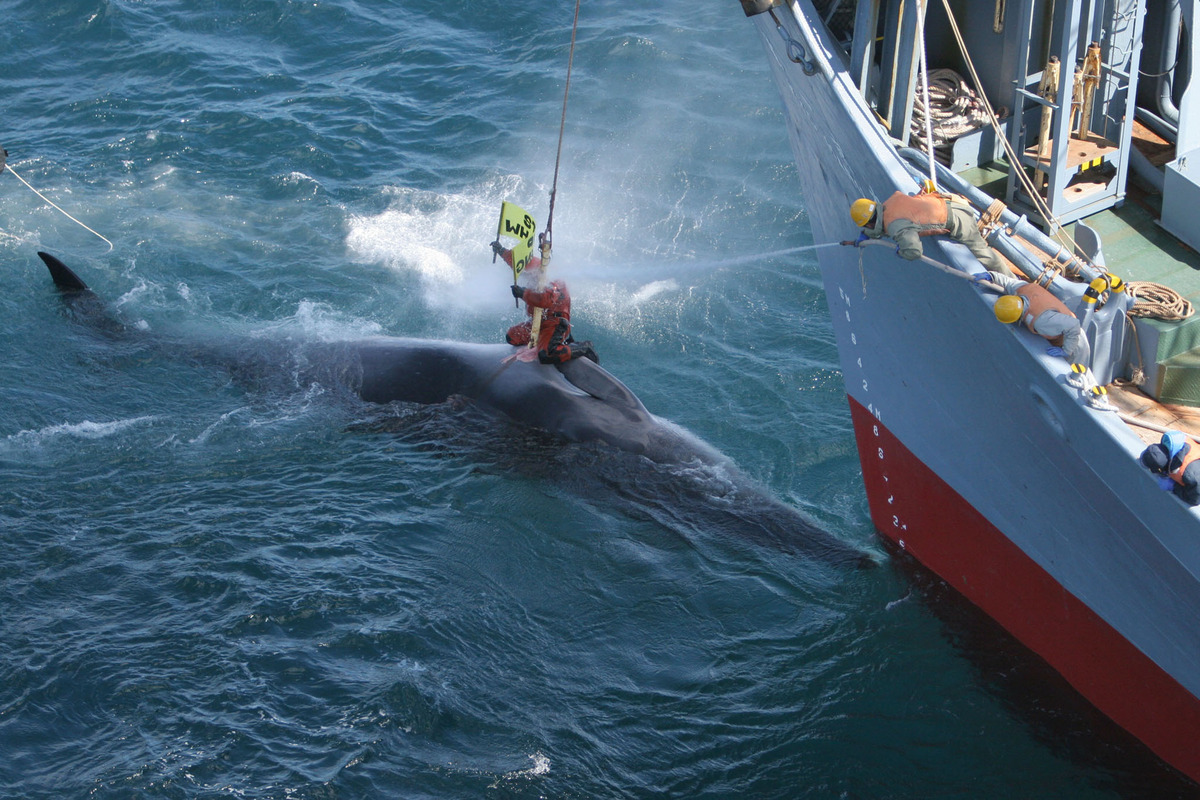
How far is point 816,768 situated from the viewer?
11055 mm

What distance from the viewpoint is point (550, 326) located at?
15.5 meters

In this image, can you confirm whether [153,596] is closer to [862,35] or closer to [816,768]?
[816,768]

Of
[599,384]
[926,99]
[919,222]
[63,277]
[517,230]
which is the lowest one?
[599,384]

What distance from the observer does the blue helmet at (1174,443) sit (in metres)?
8.82

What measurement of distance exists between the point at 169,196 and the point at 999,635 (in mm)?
18637

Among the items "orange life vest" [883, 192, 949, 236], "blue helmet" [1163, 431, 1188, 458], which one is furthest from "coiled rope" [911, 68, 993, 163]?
"blue helmet" [1163, 431, 1188, 458]

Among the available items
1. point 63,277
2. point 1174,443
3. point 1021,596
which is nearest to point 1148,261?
point 1174,443

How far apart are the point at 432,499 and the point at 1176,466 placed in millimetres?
9390

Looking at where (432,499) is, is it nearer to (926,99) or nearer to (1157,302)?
(926,99)

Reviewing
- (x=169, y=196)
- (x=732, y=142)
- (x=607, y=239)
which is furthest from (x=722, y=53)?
(x=169, y=196)

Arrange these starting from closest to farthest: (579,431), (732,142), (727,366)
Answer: (579,431) → (727,366) → (732,142)

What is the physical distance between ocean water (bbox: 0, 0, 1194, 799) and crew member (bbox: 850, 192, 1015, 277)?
4.71 m

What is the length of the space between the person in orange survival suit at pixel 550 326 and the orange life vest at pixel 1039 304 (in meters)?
6.80

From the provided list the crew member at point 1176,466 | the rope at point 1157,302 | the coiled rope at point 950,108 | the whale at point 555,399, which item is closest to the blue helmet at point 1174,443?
the crew member at point 1176,466
